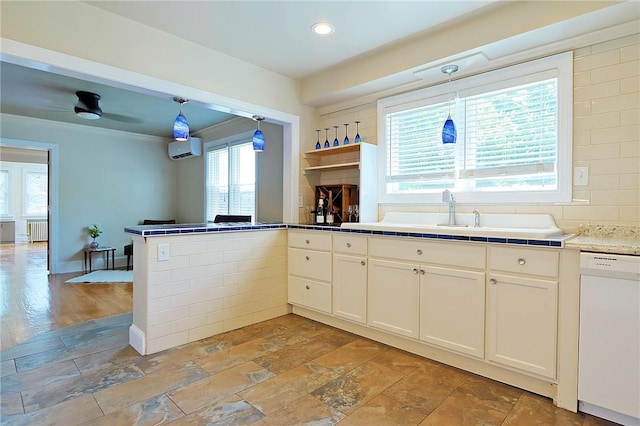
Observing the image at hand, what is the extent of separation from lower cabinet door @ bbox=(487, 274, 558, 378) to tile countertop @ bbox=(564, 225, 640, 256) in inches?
10.6

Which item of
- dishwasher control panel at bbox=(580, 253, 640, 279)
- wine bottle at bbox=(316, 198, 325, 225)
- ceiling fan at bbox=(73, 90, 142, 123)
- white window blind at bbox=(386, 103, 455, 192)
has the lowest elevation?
dishwasher control panel at bbox=(580, 253, 640, 279)

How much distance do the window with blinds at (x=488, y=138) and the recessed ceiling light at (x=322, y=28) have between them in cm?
97

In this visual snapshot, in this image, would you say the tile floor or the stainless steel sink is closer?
the tile floor

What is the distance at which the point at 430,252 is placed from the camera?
7.82 feet

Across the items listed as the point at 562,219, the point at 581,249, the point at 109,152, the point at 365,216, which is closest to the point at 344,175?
the point at 365,216

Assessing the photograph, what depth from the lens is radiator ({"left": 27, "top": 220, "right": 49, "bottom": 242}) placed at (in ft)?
34.0

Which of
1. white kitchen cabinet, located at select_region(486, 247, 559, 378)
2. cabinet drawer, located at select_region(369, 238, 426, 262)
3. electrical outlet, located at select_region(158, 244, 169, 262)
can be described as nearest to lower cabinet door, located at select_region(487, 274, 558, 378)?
white kitchen cabinet, located at select_region(486, 247, 559, 378)

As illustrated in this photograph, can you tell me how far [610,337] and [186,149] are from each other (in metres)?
6.21

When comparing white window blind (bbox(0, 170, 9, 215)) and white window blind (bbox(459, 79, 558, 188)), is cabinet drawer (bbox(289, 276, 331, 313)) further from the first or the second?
white window blind (bbox(0, 170, 9, 215))

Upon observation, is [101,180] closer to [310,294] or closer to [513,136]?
[310,294]

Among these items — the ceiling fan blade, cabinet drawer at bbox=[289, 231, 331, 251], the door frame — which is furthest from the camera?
the door frame

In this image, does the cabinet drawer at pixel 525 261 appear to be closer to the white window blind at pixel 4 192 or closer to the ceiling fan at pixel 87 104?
the ceiling fan at pixel 87 104

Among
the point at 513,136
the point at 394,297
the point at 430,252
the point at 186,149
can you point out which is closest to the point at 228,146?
the point at 186,149

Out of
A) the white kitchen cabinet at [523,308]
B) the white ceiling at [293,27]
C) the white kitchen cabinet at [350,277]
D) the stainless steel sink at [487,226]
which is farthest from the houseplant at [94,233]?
the white kitchen cabinet at [523,308]
